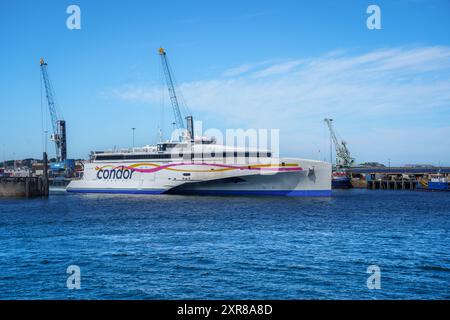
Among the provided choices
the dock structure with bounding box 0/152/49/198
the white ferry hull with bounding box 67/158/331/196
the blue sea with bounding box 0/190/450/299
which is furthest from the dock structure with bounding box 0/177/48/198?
the blue sea with bounding box 0/190/450/299

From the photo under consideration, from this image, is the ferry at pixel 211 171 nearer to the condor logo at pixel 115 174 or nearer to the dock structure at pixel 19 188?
the condor logo at pixel 115 174

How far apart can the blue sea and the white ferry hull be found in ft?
49.2

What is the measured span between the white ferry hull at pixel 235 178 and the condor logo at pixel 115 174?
251 cm

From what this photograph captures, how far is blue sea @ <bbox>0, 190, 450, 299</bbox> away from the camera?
1716 cm

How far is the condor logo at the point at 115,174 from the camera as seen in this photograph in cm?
6827

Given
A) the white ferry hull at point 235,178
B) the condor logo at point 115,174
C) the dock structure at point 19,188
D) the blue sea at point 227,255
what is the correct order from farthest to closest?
the dock structure at point 19,188 → the condor logo at point 115,174 → the white ferry hull at point 235,178 → the blue sea at point 227,255

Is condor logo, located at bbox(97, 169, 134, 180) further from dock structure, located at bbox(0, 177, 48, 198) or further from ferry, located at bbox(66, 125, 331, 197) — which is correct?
dock structure, located at bbox(0, 177, 48, 198)

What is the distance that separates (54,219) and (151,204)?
1441 centimetres

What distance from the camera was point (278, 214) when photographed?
131 feet

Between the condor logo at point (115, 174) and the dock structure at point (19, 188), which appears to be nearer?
the condor logo at point (115, 174)

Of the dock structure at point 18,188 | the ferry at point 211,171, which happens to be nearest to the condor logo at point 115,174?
the ferry at point 211,171

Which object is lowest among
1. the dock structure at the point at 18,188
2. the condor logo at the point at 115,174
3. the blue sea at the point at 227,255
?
the blue sea at the point at 227,255

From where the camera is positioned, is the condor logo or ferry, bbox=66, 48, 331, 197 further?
the condor logo
